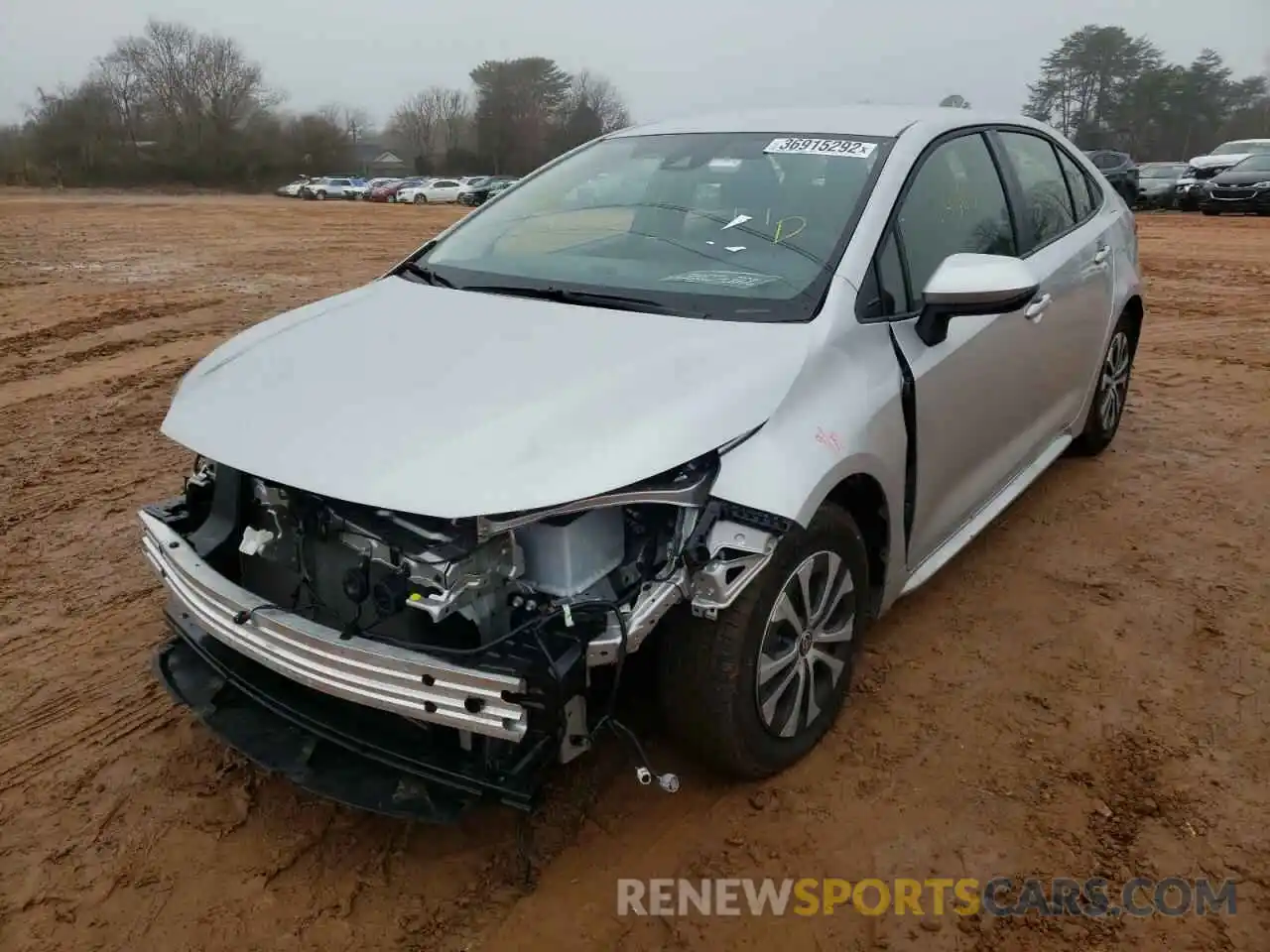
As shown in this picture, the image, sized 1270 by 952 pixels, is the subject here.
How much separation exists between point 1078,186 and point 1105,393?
104 centimetres

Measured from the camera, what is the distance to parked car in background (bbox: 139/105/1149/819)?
84.7 inches

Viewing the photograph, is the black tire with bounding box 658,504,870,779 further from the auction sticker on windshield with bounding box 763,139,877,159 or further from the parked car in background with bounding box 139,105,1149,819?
the auction sticker on windshield with bounding box 763,139,877,159

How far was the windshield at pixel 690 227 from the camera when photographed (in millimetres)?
2832

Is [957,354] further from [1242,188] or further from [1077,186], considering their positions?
[1242,188]

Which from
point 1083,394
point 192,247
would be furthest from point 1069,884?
point 192,247

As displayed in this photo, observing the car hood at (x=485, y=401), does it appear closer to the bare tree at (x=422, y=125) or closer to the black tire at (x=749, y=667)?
the black tire at (x=749, y=667)

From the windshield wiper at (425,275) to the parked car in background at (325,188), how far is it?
1984 inches

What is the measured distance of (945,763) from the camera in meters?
2.78

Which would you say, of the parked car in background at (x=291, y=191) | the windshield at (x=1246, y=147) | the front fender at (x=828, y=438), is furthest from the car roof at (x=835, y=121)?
the parked car in background at (x=291, y=191)

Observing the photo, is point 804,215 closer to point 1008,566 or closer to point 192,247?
point 1008,566

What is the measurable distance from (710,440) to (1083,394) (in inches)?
112

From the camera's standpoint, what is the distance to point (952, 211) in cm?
330

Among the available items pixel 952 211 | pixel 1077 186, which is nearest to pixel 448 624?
pixel 952 211

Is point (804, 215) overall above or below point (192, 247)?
above
